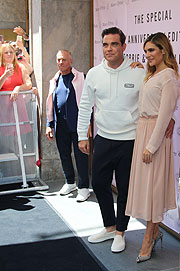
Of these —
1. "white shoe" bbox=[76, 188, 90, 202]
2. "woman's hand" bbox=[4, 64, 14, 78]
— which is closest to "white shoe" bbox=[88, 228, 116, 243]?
"white shoe" bbox=[76, 188, 90, 202]

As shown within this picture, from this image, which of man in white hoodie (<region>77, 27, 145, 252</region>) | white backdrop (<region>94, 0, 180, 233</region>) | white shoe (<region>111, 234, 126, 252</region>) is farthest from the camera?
white backdrop (<region>94, 0, 180, 233</region>)

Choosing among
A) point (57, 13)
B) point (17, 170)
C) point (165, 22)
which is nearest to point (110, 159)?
point (165, 22)

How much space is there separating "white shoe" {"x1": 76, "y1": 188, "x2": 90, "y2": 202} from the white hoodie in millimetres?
1661

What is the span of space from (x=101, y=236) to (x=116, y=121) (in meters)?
1.12

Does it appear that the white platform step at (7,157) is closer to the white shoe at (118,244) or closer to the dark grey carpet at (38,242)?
the dark grey carpet at (38,242)

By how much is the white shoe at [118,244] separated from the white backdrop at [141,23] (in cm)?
57

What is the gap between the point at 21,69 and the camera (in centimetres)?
572

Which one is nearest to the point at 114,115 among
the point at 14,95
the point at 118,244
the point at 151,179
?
the point at 151,179

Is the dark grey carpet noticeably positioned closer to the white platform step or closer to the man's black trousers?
the man's black trousers

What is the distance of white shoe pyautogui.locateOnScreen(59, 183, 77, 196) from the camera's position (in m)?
5.57

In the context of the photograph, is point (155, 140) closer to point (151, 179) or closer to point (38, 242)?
point (151, 179)

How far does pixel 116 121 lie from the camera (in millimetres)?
3729

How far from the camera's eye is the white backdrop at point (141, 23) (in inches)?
160

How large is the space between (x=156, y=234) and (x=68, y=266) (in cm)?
78
